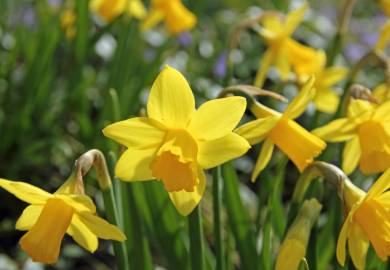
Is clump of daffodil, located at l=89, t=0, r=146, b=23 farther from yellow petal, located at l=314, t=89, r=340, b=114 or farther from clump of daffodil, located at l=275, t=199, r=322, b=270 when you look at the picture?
clump of daffodil, located at l=275, t=199, r=322, b=270

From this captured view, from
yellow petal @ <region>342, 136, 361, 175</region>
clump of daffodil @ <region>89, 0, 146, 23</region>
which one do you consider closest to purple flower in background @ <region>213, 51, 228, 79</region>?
clump of daffodil @ <region>89, 0, 146, 23</region>

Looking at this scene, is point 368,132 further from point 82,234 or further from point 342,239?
point 82,234

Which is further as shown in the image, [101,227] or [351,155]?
[351,155]

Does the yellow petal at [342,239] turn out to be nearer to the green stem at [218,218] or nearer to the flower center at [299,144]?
the flower center at [299,144]

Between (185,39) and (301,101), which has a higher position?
(301,101)

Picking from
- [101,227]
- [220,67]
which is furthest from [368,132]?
[220,67]
